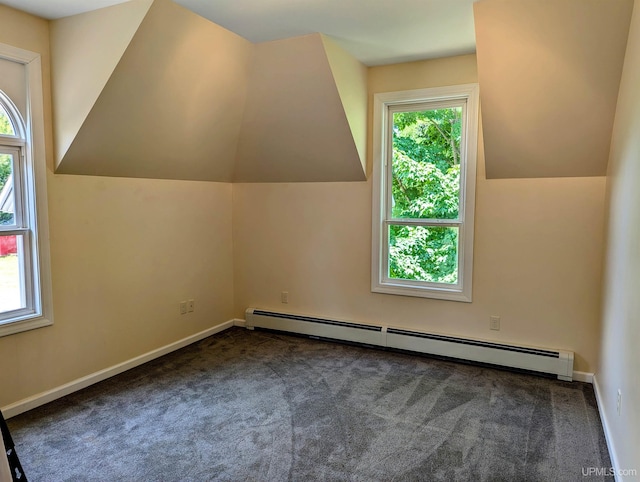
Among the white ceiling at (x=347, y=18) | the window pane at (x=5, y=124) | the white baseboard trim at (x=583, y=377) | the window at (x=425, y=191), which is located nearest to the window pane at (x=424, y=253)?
the window at (x=425, y=191)

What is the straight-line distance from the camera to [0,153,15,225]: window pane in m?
2.79

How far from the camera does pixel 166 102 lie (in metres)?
3.19

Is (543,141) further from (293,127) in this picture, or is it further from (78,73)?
(78,73)

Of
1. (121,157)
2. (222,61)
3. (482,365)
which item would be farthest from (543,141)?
(121,157)

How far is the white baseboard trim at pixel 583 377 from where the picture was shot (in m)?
3.31

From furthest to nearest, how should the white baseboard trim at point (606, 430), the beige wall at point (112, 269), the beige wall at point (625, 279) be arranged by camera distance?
the beige wall at point (112, 269), the white baseboard trim at point (606, 430), the beige wall at point (625, 279)

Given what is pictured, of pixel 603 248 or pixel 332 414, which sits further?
pixel 603 248

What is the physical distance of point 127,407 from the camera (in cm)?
291

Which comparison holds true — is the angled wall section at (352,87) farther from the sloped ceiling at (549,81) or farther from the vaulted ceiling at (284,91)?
the sloped ceiling at (549,81)

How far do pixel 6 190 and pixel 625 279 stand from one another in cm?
373

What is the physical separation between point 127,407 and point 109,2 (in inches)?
101

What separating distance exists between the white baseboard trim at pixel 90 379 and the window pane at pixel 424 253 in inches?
80.4

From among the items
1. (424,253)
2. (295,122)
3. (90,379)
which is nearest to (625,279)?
(424,253)

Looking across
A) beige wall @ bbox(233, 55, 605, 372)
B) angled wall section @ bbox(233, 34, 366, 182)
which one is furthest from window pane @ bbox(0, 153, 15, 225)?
beige wall @ bbox(233, 55, 605, 372)
